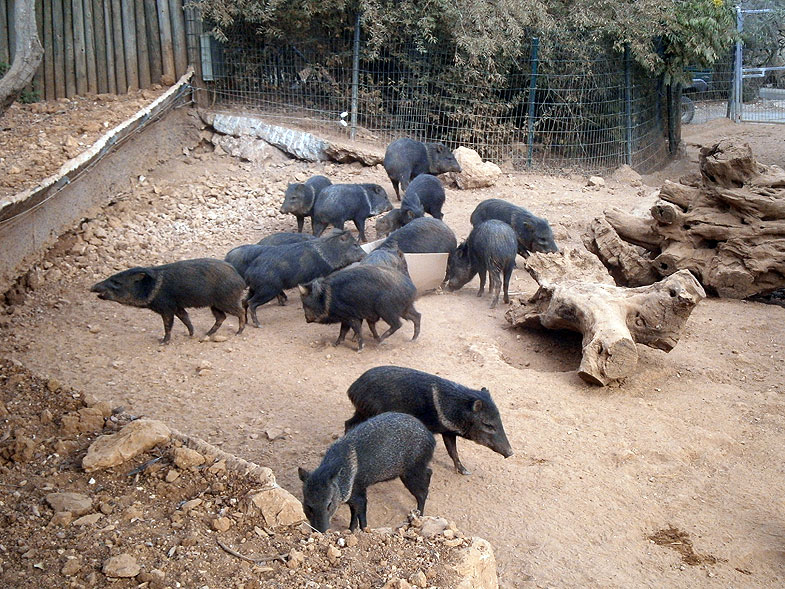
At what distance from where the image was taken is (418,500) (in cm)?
425

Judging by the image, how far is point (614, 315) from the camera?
587 cm

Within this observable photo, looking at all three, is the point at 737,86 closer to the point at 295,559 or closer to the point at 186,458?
the point at 186,458

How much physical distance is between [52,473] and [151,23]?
9160 mm

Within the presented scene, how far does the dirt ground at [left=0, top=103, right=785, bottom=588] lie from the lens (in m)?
4.04

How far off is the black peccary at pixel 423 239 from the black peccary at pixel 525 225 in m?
0.80

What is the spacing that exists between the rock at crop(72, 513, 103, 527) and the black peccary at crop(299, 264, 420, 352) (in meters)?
3.33

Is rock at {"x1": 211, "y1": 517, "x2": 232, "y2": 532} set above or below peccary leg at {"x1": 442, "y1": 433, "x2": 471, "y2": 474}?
above

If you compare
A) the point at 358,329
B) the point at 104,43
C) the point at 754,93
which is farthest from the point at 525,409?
the point at 754,93

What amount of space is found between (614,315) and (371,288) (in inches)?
76.4

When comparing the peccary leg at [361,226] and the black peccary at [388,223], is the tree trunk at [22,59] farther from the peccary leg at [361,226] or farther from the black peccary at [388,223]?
the black peccary at [388,223]


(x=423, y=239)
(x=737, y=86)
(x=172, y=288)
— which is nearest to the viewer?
(x=172, y=288)

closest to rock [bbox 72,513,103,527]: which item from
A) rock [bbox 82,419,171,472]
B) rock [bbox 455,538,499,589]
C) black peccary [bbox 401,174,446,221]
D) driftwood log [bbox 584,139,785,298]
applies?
rock [bbox 82,419,171,472]

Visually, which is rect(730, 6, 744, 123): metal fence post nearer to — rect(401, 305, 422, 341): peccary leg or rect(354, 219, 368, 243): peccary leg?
rect(354, 219, 368, 243): peccary leg

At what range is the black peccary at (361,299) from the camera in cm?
642
